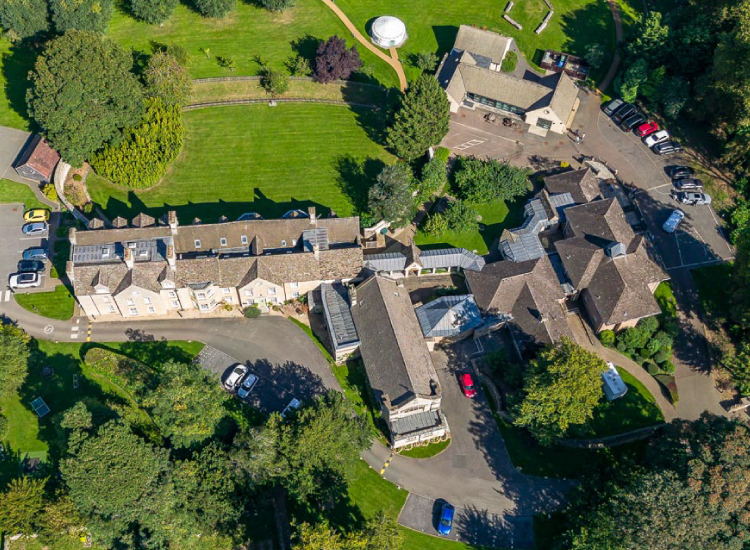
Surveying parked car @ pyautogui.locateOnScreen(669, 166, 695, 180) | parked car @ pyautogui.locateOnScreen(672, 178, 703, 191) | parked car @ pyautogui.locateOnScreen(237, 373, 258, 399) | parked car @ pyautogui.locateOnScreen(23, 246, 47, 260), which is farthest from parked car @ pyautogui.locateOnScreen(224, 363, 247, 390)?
parked car @ pyautogui.locateOnScreen(669, 166, 695, 180)

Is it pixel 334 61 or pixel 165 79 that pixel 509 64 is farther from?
pixel 165 79

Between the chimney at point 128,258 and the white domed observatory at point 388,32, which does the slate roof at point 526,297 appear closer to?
the chimney at point 128,258

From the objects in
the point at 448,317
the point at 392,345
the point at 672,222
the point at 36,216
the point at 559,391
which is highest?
the point at 672,222

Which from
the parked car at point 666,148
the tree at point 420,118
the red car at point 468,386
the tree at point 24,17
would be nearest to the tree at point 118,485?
the red car at point 468,386

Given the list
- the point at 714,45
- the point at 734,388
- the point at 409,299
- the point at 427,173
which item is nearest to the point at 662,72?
the point at 714,45

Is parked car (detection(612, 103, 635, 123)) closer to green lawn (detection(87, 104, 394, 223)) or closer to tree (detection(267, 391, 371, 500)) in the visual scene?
green lawn (detection(87, 104, 394, 223))

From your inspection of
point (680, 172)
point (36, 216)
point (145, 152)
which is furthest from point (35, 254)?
point (680, 172)
